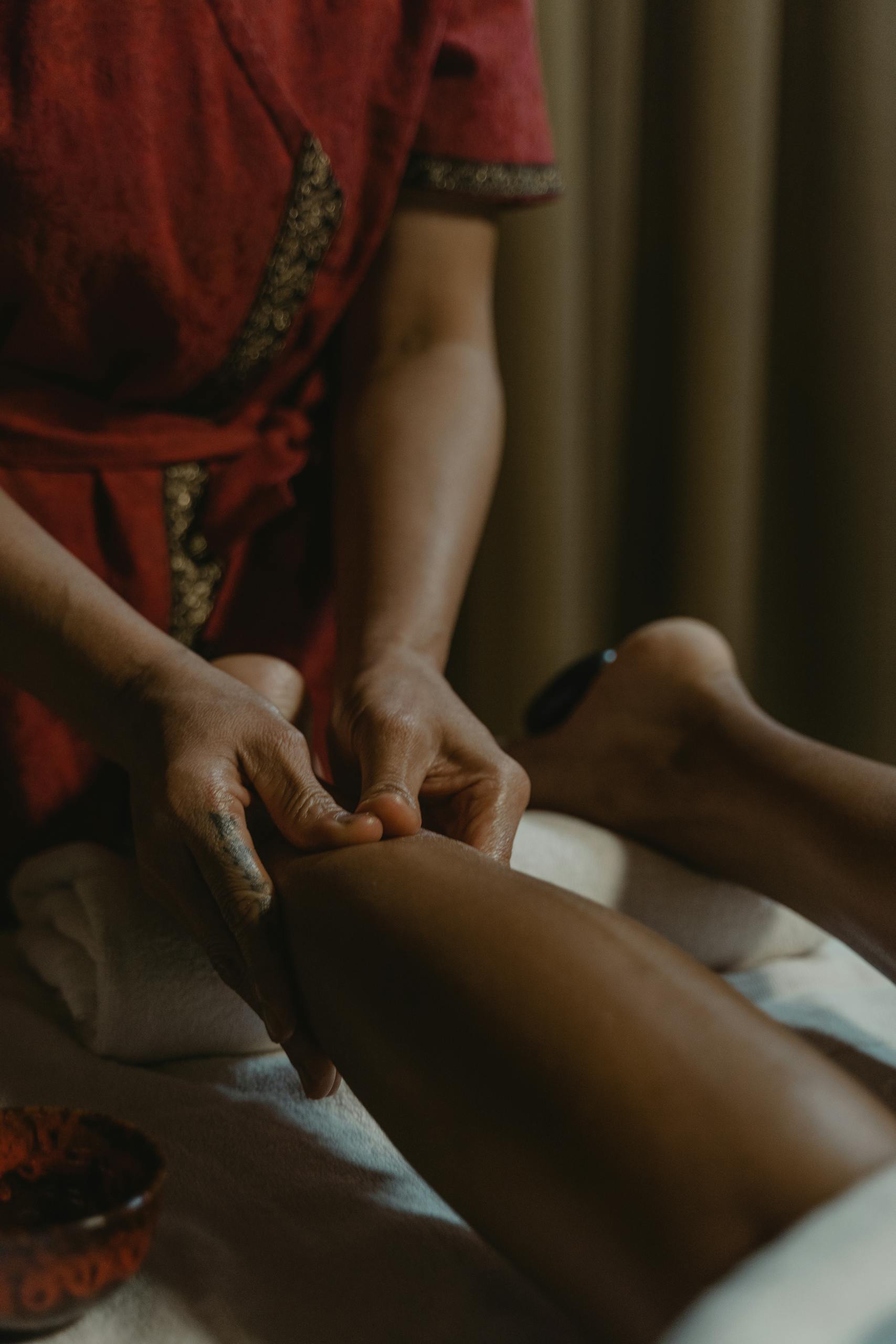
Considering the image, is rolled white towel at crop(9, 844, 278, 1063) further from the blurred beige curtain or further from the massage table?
the blurred beige curtain

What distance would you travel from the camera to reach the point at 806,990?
0.84 meters

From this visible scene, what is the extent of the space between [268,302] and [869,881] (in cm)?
61

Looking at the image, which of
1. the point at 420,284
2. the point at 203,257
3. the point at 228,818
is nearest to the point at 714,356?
the point at 420,284

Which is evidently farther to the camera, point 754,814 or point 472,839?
point 754,814

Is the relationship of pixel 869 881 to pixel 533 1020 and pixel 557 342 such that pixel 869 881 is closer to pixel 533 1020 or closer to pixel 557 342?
pixel 533 1020

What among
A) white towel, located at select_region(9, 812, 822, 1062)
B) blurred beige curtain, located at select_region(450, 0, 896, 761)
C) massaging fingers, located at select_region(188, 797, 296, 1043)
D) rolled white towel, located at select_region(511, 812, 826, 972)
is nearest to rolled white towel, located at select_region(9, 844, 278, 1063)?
white towel, located at select_region(9, 812, 822, 1062)

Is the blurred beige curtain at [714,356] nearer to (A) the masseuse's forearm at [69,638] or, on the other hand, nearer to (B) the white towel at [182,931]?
(B) the white towel at [182,931]

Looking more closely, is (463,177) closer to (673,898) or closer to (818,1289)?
(673,898)

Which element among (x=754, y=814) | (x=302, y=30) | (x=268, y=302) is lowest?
(x=754, y=814)

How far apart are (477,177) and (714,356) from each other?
2.06 ft

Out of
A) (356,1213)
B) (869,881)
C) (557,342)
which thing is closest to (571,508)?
(557,342)

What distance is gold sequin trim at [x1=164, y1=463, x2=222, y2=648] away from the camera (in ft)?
3.29

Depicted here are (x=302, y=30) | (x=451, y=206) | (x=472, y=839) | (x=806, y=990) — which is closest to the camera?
(x=472, y=839)

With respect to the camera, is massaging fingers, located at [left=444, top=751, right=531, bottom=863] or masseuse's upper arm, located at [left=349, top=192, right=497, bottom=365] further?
masseuse's upper arm, located at [left=349, top=192, right=497, bottom=365]
